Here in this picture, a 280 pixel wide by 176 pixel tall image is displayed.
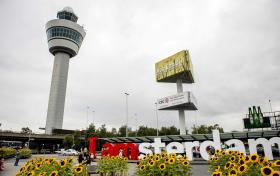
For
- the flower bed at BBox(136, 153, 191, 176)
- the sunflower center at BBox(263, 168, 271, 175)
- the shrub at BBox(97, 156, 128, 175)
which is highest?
the sunflower center at BBox(263, 168, 271, 175)

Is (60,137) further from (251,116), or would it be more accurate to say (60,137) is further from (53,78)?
(251,116)

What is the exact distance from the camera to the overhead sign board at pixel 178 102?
142 ft

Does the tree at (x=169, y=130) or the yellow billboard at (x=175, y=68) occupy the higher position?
the yellow billboard at (x=175, y=68)

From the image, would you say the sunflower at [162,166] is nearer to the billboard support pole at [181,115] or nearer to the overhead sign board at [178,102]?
the overhead sign board at [178,102]

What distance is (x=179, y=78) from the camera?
47.3 m

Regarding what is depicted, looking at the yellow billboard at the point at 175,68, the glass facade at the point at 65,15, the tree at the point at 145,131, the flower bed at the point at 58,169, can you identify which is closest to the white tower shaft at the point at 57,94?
the glass facade at the point at 65,15

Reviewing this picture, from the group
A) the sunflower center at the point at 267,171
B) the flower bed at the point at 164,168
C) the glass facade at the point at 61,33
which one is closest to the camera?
the sunflower center at the point at 267,171

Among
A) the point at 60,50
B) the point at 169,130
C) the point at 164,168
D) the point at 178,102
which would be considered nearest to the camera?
the point at 164,168

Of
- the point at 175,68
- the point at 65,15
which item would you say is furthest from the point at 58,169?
the point at 65,15

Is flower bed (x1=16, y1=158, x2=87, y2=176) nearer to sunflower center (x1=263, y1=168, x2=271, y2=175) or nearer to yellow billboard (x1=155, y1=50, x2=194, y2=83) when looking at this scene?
sunflower center (x1=263, y1=168, x2=271, y2=175)

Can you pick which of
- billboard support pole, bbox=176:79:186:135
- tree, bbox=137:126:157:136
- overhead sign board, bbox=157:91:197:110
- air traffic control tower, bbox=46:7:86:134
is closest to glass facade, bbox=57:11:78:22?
air traffic control tower, bbox=46:7:86:134

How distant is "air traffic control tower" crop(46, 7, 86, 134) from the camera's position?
103375mm

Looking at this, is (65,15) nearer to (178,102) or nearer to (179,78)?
(179,78)

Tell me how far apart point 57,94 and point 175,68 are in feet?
246
